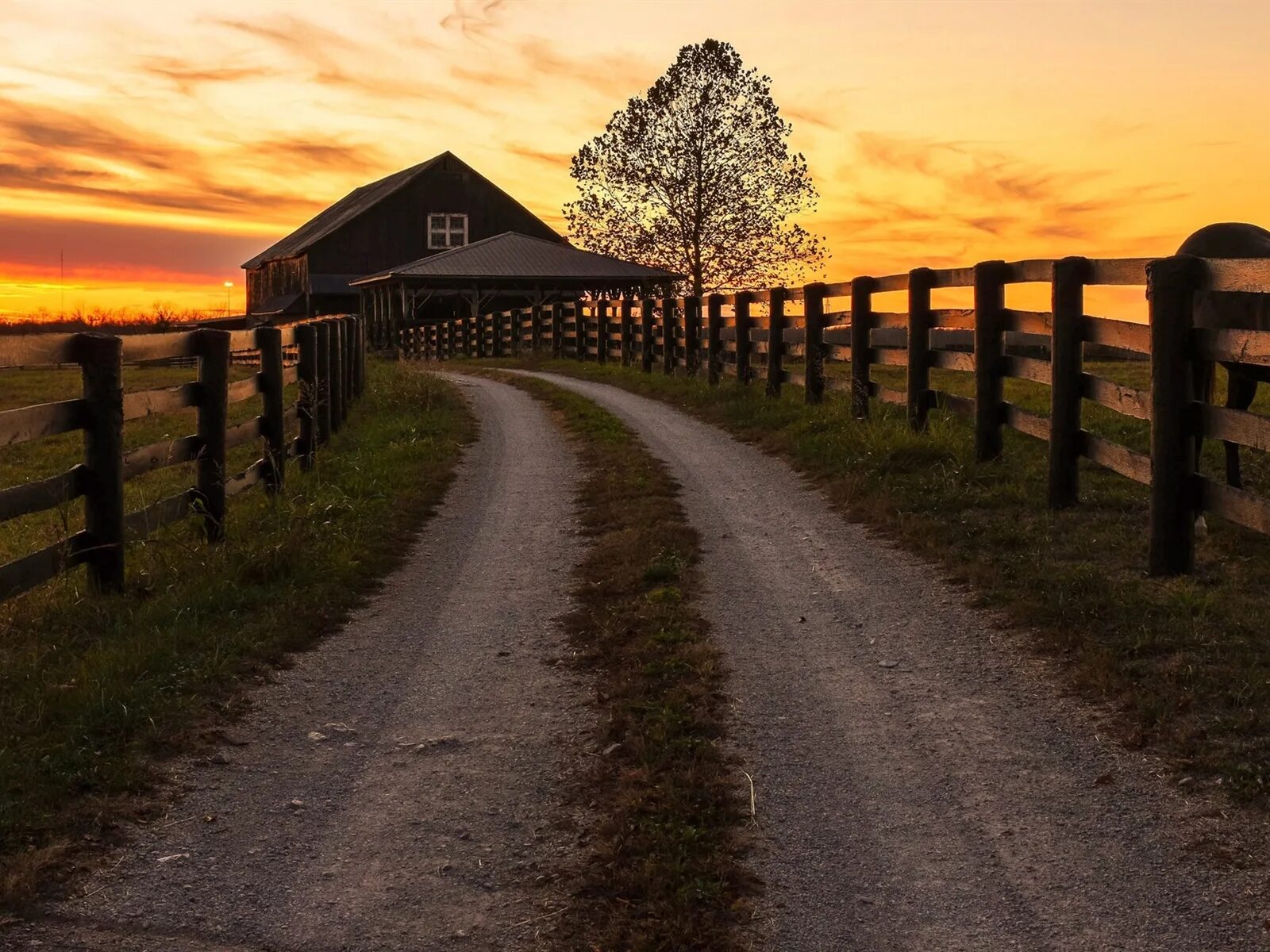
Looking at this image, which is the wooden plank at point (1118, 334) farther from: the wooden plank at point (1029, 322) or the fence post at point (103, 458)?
the fence post at point (103, 458)

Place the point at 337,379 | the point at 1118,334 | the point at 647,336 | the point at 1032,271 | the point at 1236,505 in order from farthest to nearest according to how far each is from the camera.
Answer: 1. the point at 647,336
2. the point at 337,379
3. the point at 1032,271
4. the point at 1118,334
5. the point at 1236,505

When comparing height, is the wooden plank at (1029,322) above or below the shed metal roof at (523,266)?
below

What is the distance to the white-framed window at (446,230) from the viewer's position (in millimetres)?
51000

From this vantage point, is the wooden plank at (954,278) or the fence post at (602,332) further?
the fence post at (602,332)

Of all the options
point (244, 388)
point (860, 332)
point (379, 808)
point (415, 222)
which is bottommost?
point (379, 808)

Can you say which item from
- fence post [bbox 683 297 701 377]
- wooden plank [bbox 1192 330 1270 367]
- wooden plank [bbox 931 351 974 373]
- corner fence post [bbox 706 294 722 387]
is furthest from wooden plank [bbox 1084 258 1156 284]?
fence post [bbox 683 297 701 377]

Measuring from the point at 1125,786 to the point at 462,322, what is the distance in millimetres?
35867

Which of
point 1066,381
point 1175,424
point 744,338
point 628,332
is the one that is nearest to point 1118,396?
point 1066,381

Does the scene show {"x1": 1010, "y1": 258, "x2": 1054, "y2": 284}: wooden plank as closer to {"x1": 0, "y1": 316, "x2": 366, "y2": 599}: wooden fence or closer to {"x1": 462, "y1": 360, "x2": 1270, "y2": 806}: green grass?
{"x1": 462, "y1": 360, "x2": 1270, "y2": 806}: green grass

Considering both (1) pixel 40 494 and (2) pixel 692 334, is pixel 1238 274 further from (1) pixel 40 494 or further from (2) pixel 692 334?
(2) pixel 692 334

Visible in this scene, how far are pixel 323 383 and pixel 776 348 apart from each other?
6377mm

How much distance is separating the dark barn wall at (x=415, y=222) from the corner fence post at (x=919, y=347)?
40080 mm

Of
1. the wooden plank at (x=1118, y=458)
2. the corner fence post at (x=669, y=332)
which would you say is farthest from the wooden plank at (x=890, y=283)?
the corner fence post at (x=669, y=332)

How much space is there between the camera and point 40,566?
22.1ft
